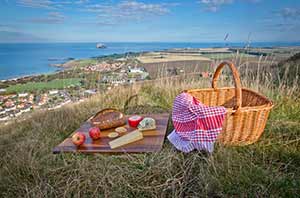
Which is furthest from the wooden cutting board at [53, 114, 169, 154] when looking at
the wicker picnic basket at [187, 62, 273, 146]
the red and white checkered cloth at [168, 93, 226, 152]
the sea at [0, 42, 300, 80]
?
the sea at [0, 42, 300, 80]

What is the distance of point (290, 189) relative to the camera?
1309mm

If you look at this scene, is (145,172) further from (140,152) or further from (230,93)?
(230,93)

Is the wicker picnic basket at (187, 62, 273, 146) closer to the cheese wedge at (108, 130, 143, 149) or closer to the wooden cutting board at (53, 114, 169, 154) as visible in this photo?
the wooden cutting board at (53, 114, 169, 154)

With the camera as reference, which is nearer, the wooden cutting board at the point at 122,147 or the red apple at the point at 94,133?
the wooden cutting board at the point at 122,147

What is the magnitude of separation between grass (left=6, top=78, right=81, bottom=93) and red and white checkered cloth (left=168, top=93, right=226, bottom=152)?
2810 mm

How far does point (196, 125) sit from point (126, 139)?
534 mm

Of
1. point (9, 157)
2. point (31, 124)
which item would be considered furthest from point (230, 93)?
point (31, 124)

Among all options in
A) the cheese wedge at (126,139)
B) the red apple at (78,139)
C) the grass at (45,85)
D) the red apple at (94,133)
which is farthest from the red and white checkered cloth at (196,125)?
the grass at (45,85)

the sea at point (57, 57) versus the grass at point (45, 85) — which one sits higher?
the sea at point (57, 57)

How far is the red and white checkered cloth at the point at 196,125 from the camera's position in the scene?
1.61 meters

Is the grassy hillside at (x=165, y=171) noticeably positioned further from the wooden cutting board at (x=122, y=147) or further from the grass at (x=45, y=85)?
the grass at (x=45, y=85)

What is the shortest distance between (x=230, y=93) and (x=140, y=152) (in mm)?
1281

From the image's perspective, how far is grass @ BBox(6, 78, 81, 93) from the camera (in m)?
4.21

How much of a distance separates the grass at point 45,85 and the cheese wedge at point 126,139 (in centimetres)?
270
